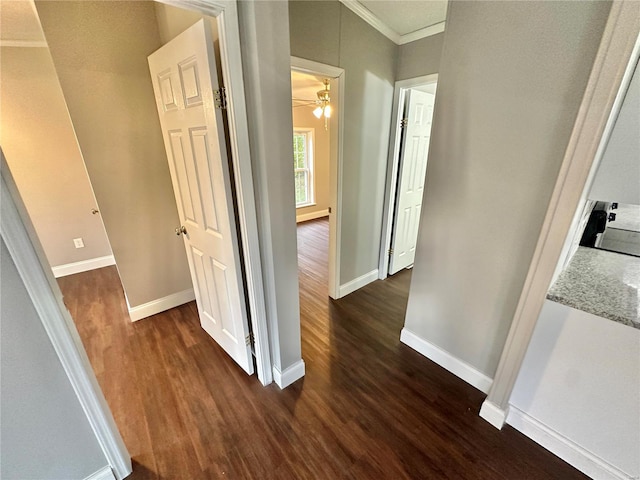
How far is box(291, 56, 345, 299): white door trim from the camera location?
1.84 meters

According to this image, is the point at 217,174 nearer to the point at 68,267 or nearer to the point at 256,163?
the point at 256,163

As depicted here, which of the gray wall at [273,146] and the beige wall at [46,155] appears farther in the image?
the beige wall at [46,155]

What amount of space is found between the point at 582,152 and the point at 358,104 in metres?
1.61

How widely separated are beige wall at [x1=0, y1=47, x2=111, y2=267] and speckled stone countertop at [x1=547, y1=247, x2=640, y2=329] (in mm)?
4339

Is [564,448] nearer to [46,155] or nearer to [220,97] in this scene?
[220,97]

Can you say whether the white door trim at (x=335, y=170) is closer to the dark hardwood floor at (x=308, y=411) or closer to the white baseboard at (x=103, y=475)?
the dark hardwood floor at (x=308, y=411)

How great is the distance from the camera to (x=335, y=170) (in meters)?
2.27

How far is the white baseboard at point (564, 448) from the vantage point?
1211 millimetres

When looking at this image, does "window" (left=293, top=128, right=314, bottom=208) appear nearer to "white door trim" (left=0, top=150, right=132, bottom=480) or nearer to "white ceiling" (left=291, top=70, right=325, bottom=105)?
"white ceiling" (left=291, top=70, right=325, bottom=105)

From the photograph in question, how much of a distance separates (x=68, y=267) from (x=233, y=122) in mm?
3410

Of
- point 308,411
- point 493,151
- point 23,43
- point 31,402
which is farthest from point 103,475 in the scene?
point 23,43

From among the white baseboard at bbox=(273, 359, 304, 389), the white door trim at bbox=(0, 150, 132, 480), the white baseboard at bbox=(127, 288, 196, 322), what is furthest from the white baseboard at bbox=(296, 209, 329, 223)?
the white door trim at bbox=(0, 150, 132, 480)

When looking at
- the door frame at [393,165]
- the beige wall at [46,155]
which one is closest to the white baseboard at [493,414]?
the door frame at [393,165]

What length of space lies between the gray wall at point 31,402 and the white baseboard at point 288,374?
3.05 ft
